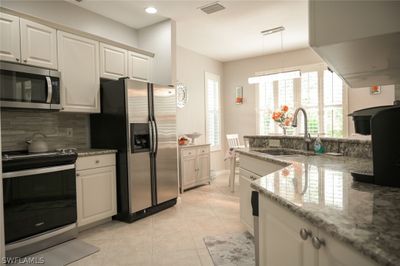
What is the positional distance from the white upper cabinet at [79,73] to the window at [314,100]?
3.42 metres

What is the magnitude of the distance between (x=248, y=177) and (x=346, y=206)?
1.72m

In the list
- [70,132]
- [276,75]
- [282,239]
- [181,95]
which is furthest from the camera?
[181,95]

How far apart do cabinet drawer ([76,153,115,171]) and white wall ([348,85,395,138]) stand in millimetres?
4075

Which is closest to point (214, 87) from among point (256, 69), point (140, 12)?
point (256, 69)

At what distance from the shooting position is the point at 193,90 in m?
5.58

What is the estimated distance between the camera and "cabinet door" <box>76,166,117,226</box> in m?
2.79

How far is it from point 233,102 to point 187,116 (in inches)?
67.9

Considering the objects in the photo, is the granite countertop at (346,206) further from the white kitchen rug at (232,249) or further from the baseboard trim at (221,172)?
the baseboard trim at (221,172)

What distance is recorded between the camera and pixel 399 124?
3.41ft

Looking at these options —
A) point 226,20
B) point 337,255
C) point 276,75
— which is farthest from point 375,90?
point 337,255

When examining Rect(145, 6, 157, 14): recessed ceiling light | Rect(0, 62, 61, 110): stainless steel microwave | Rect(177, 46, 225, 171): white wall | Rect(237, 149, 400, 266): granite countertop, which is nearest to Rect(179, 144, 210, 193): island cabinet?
Rect(177, 46, 225, 171): white wall

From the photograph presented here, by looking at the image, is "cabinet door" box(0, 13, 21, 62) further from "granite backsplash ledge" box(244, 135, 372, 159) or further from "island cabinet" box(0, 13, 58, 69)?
"granite backsplash ledge" box(244, 135, 372, 159)

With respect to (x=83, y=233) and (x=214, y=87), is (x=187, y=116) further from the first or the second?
(x=83, y=233)

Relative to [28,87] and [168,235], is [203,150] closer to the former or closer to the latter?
[168,235]
